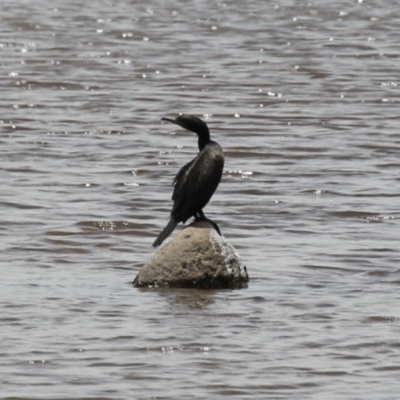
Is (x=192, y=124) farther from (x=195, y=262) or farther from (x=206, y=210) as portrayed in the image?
(x=206, y=210)

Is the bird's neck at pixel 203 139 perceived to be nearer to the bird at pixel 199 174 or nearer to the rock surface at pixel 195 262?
the bird at pixel 199 174

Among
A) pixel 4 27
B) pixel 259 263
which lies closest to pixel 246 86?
pixel 4 27

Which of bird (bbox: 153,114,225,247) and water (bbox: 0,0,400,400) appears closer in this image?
water (bbox: 0,0,400,400)

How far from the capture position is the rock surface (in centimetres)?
850

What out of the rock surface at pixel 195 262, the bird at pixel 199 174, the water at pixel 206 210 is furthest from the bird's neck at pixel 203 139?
the water at pixel 206 210

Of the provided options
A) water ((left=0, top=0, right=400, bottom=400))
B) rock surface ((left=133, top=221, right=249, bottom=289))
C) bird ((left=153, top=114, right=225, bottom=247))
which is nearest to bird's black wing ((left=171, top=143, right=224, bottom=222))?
bird ((left=153, top=114, right=225, bottom=247))

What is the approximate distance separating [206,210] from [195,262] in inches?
107

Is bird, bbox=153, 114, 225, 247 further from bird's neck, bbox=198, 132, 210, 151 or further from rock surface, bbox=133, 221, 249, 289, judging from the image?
rock surface, bbox=133, 221, 249, 289

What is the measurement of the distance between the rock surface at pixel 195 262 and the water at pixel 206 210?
134 millimetres

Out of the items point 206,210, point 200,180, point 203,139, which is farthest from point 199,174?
point 206,210

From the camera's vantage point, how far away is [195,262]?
8539 millimetres

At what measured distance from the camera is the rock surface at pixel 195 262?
8.50m

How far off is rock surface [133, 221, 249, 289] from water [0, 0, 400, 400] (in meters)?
0.13

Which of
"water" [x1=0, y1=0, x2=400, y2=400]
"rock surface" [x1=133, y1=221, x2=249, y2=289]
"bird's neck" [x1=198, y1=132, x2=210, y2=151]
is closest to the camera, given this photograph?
"water" [x1=0, y1=0, x2=400, y2=400]
